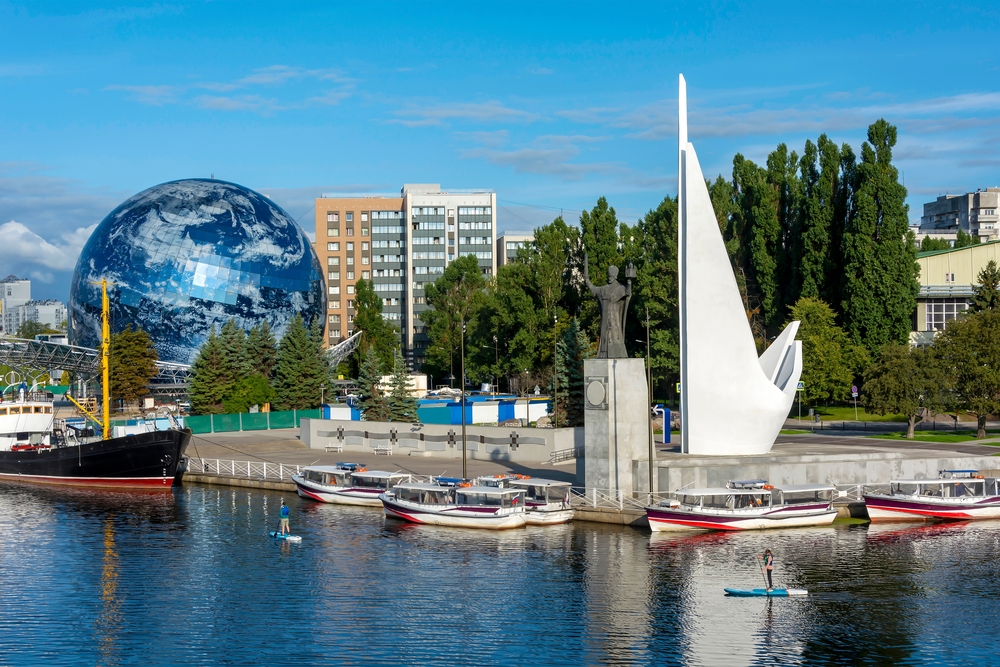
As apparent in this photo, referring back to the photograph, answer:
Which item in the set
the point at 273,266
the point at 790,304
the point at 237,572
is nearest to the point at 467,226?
the point at 273,266

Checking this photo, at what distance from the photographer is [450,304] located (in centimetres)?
11356

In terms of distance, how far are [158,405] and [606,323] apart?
5645cm

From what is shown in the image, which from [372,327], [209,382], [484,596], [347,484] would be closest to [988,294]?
[347,484]

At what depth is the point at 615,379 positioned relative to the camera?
3772 cm

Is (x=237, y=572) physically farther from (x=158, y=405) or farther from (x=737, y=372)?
(x=158, y=405)

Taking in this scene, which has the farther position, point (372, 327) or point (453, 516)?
point (372, 327)

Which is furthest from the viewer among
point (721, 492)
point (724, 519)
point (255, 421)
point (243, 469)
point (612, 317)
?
point (255, 421)

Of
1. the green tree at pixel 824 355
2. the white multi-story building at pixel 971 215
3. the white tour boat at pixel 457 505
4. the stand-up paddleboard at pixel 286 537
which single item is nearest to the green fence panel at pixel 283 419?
the white tour boat at pixel 457 505

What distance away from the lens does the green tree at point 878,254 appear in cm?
7294

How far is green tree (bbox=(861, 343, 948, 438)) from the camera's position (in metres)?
55.0

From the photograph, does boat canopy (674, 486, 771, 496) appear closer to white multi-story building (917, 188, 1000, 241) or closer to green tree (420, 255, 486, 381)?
green tree (420, 255, 486, 381)

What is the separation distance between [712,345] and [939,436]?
23.4 m

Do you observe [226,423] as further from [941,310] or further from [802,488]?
[941,310]

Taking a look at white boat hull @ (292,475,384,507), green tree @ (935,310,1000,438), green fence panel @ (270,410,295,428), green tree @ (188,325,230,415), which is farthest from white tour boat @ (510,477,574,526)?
green tree @ (188,325,230,415)
